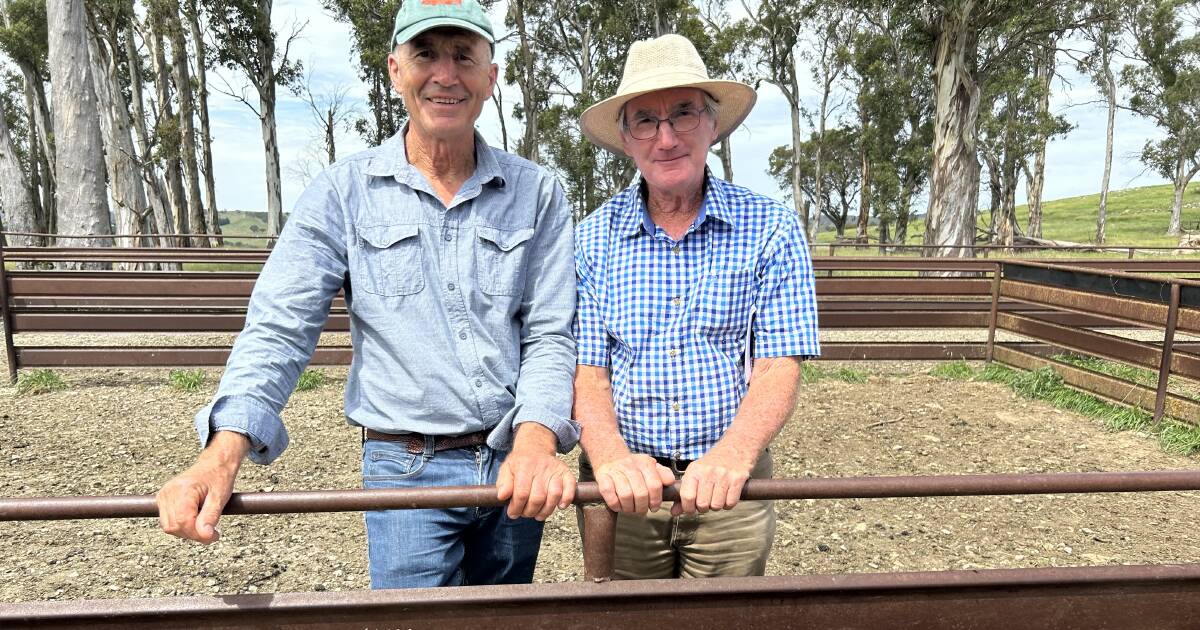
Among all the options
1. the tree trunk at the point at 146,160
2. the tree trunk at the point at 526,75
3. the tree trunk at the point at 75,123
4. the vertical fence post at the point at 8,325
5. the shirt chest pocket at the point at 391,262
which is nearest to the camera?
the shirt chest pocket at the point at 391,262

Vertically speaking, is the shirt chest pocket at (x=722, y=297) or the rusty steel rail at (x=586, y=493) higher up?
the shirt chest pocket at (x=722, y=297)

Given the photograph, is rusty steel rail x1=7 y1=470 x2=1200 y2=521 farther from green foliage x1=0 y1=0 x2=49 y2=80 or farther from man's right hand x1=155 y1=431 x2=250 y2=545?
green foliage x1=0 y1=0 x2=49 y2=80

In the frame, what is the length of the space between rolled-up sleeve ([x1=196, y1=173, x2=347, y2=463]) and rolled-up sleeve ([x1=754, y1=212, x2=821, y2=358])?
99 cm

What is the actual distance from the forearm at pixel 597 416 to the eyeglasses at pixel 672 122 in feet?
1.94

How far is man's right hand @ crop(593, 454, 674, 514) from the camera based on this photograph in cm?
136

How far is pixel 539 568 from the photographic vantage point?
11.5 feet

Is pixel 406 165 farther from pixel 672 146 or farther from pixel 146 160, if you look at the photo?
pixel 146 160

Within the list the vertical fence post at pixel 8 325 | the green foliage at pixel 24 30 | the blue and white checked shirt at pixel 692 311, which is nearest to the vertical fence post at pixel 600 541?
the blue and white checked shirt at pixel 692 311

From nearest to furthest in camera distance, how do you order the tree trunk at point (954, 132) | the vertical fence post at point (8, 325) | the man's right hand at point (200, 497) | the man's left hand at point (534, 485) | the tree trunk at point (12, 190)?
the man's right hand at point (200, 497)
the man's left hand at point (534, 485)
the vertical fence post at point (8, 325)
the tree trunk at point (954, 132)
the tree trunk at point (12, 190)

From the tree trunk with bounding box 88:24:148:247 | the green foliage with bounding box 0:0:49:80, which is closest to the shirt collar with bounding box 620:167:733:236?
the tree trunk with bounding box 88:24:148:247

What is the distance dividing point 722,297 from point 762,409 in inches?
11.3

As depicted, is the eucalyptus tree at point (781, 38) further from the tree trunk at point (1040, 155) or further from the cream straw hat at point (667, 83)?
the cream straw hat at point (667, 83)

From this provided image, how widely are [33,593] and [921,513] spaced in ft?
14.3

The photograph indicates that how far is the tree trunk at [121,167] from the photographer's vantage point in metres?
17.8
